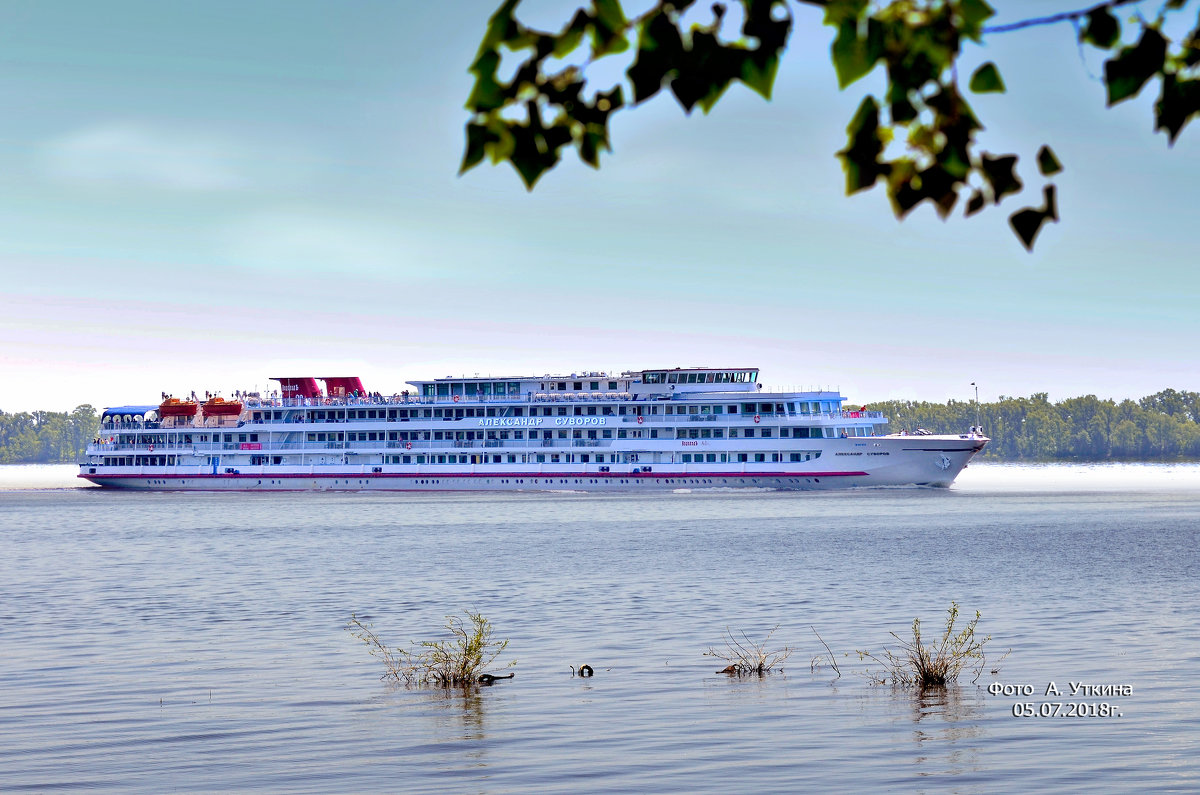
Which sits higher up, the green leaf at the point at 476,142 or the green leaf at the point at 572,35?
the green leaf at the point at 572,35

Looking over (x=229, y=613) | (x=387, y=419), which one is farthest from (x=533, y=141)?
(x=387, y=419)

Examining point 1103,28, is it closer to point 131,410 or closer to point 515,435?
point 515,435

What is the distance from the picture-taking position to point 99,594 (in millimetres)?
32688

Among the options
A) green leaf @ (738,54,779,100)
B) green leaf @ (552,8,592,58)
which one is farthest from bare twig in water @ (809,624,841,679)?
green leaf @ (552,8,592,58)

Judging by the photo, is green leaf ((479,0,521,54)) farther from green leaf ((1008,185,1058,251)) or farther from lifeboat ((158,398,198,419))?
lifeboat ((158,398,198,419))

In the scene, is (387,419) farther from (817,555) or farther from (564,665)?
(564,665)

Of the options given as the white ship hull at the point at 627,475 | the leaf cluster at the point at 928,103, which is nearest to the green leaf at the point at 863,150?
the leaf cluster at the point at 928,103

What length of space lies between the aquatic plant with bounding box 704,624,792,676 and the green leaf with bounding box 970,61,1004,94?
50.6 ft

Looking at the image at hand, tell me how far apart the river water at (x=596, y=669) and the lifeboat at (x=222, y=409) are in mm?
53441

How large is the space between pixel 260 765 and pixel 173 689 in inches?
212

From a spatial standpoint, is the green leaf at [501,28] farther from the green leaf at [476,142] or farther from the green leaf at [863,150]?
the green leaf at [863,150]

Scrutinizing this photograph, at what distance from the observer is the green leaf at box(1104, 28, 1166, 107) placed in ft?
13.6

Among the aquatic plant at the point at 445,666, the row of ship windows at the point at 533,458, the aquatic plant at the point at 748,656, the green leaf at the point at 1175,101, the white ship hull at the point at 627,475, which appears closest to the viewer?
the green leaf at the point at 1175,101

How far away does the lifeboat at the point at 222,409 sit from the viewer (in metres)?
103
